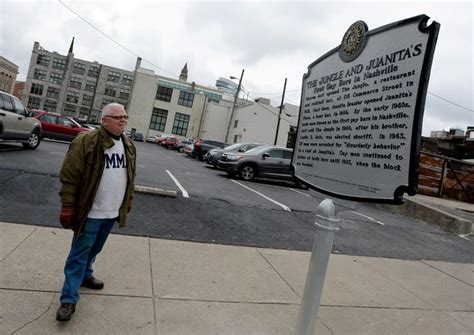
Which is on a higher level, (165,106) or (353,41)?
(165,106)

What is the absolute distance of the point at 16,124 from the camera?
1177 centimetres

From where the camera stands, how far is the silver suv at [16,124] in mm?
11195

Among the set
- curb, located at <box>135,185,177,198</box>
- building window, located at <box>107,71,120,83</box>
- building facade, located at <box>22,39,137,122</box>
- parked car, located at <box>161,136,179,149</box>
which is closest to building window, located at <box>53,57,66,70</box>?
building facade, located at <box>22,39,137,122</box>

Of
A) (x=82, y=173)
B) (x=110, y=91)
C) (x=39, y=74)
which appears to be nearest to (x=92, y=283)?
(x=82, y=173)

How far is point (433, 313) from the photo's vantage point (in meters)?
4.34

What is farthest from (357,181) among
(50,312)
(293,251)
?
(293,251)

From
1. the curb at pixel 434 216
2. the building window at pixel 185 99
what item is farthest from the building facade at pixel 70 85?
the curb at pixel 434 216

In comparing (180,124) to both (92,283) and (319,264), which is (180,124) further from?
(319,264)

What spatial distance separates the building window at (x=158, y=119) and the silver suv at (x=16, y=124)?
4989cm

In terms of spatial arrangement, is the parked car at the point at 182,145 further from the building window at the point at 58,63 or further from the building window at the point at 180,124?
the building window at the point at 58,63

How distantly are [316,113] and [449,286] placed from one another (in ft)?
13.5

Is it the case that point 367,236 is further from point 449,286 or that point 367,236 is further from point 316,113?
point 316,113

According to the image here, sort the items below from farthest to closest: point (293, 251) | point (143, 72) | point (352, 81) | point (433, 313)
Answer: point (143, 72)
point (293, 251)
point (433, 313)
point (352, 81)

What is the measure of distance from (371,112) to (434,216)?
1030 centimetres
